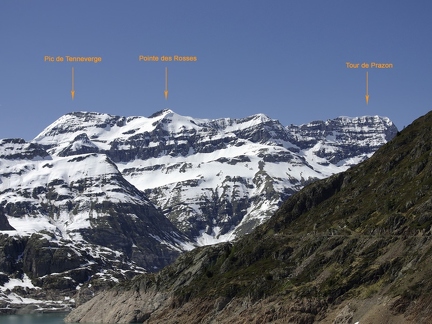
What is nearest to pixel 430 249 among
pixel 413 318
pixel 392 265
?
pixel 392 265

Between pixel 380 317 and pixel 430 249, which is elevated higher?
pixel 430 249

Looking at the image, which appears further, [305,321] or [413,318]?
[305,321]

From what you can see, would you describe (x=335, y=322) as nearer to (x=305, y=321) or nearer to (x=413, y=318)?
(x=305, y=321)

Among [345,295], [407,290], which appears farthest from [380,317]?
[345,295]

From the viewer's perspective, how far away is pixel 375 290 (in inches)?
7589

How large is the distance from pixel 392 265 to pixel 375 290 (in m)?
9.24

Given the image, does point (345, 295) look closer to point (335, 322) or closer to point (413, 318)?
point (335, 322)

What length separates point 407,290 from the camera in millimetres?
180250

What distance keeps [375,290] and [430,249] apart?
14527 millimetres

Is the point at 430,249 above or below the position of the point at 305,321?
above

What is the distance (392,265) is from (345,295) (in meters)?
12.3

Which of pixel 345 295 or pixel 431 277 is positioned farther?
pixel 345 295

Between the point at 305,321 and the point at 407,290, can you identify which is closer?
the point at 407,290

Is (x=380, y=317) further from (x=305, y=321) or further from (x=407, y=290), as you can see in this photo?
(x=305, y=321)
